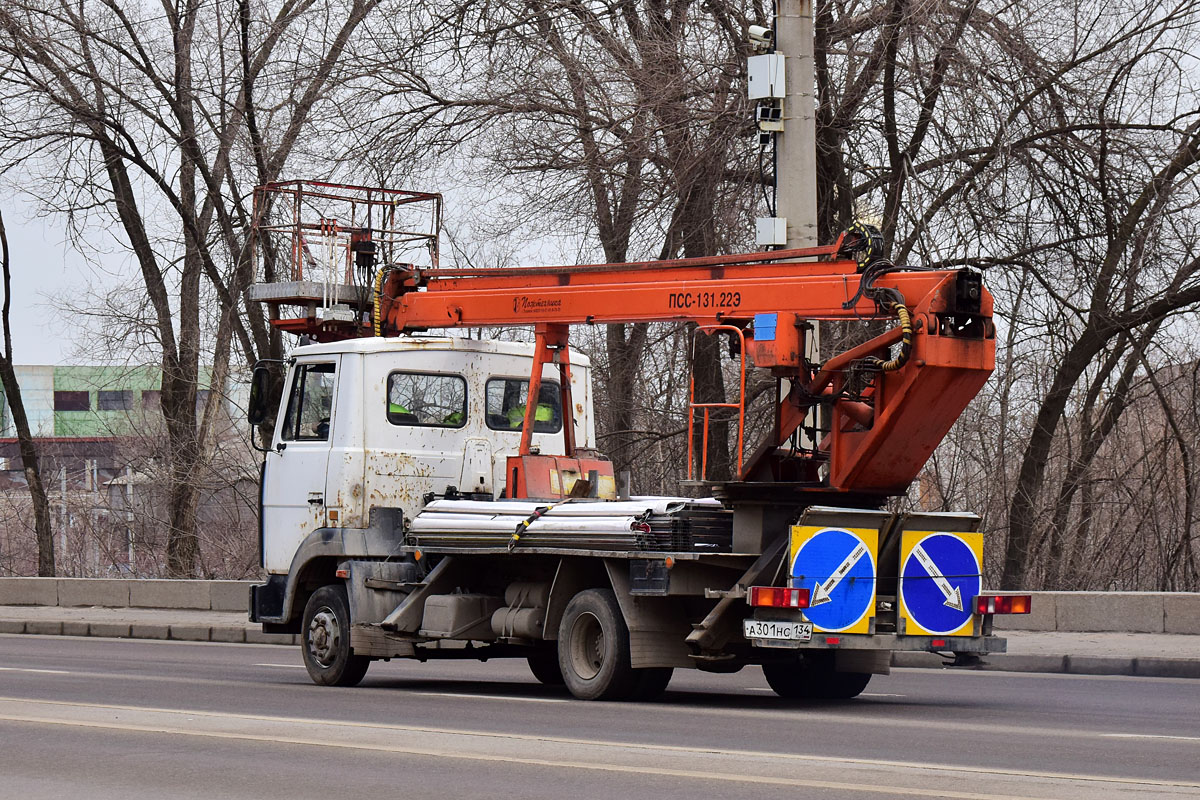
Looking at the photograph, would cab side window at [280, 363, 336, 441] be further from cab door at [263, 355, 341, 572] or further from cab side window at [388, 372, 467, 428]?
cab side window at [388, 372, 467, 428]

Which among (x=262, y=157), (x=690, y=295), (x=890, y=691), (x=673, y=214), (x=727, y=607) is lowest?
(x=890, y=691)

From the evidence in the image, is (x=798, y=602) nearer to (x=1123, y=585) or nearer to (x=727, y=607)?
(x=727, y=607)

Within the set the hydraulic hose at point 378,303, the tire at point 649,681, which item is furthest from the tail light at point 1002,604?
the hydraulic hose at point 378,303

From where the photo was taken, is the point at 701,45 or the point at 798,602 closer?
the point at 798,602

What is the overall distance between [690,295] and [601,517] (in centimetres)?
202

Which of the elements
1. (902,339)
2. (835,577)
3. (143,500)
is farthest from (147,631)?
(143,500)

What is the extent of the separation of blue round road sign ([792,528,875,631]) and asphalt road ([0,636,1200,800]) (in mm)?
713

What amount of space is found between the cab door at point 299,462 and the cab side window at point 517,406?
1450 millimetres

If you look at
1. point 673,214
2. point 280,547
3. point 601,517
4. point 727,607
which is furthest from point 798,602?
point 673,214

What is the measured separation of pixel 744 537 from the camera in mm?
12430

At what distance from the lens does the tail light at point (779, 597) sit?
1185 centimetres

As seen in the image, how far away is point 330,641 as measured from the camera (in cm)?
1506

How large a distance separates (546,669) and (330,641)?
1.95m

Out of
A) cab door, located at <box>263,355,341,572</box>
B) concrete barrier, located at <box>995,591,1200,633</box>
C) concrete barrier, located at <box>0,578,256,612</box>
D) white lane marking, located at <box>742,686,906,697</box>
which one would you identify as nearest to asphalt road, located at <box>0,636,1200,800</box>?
white lane marking, located at <box>742,686,906,697</box>
